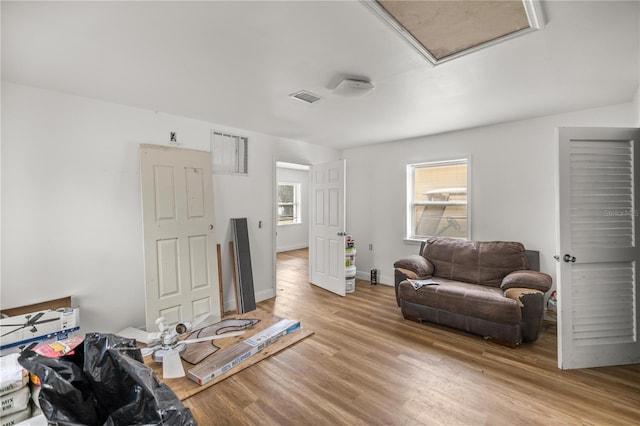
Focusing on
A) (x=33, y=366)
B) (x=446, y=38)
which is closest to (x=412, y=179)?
(x=446, y=38)

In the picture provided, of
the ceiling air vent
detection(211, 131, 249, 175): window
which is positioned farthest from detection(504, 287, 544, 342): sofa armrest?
detection(211, 131, 249, 175): window

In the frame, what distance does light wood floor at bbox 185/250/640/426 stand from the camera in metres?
1.85

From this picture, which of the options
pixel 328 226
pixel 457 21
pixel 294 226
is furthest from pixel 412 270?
pixel 294 226

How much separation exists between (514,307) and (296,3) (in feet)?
10.1

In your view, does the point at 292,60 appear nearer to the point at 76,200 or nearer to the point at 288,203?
the point at 76,200

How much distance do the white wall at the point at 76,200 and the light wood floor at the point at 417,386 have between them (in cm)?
160

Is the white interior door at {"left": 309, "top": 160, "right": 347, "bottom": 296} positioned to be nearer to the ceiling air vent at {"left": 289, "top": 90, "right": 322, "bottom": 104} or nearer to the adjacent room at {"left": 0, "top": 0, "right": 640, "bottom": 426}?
the adjacent room at {"left": 0, "top": 0, "right": 640, "bottom": 426}

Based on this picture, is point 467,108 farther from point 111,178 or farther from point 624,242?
point 111,178

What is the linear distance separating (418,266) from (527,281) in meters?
1.13

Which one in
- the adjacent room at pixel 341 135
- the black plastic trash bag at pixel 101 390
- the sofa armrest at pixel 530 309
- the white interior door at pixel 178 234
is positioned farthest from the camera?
the white interior door at pixel 178 234

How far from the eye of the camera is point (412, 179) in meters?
4.68

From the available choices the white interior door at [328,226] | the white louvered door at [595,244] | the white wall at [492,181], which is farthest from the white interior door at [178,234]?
the white louvered door at [595,244]

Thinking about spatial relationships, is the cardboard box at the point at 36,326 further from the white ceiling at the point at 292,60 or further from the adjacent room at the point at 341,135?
the white ceiling at the point at 292,60

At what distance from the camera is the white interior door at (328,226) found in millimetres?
4406
